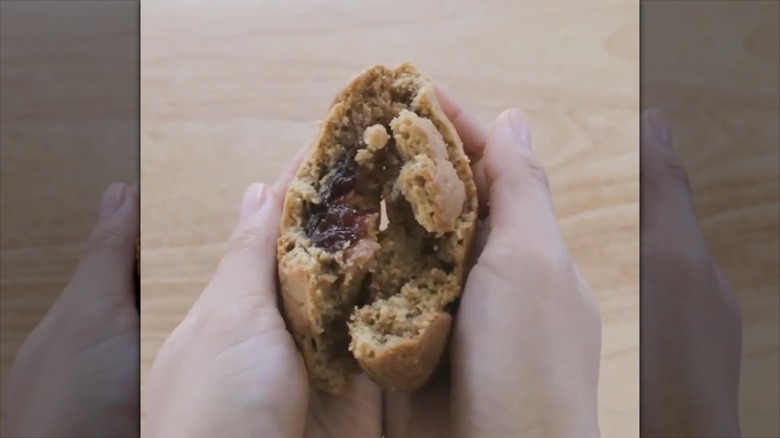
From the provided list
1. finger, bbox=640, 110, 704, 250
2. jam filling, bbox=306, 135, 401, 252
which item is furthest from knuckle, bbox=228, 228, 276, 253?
finger, bbox=640, 110, 704, 250

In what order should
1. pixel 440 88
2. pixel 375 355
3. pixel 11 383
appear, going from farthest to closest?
1. pixel 440 88
2. pixel 11 383
3. pixel 375 355

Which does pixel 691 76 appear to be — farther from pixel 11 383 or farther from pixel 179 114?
pixel 11 383

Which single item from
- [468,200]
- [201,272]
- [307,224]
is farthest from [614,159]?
[201,272]

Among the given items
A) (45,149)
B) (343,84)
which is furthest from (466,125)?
(45,149)

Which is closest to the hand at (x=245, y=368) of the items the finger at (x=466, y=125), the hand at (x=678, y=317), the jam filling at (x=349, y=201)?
the jam filling at (x=349, y=201)

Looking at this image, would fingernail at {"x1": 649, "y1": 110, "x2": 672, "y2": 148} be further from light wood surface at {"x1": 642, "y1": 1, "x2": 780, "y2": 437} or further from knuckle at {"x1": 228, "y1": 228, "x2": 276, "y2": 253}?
knuckle at {"x1": 228, "y1": 228, "x2": 276, "y2": 253}

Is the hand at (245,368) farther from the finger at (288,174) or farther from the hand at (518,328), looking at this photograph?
the hand at (518,328)
